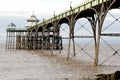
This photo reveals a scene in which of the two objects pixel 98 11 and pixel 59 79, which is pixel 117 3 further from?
pixel 59 79

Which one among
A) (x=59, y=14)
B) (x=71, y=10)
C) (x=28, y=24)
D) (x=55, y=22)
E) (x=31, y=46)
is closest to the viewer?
(x=71, y=10)

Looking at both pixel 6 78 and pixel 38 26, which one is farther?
pixel 38 26

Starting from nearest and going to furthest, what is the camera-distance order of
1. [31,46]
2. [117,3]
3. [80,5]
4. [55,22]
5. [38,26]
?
1. [117,3]
2. [80,5]
3. [55,22]
4. [38,26]
5. [31,46]

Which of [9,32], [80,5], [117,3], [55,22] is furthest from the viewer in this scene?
[9,32]

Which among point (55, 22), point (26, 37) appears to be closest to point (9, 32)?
point (26, 37)

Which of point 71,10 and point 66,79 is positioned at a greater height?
point 71,10

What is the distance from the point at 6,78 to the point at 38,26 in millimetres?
66367

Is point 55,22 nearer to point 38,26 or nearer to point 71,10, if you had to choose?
point 71,10

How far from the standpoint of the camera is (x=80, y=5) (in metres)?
52.8

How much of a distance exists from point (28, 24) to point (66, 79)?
3874 inches

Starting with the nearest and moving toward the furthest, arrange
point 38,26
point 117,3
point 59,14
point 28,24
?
point 117,3 < point 59,14 < point 38,26 < point 28,24

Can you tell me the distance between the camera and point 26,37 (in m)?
115

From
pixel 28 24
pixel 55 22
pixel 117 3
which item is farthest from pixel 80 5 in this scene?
pixel 28 24

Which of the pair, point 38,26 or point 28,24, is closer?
point 38,26
